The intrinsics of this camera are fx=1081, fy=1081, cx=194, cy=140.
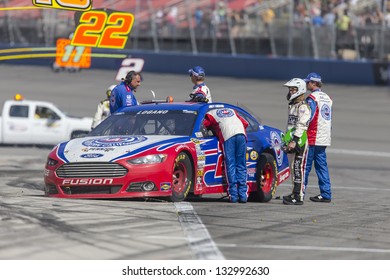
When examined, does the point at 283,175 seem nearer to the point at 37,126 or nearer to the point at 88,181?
the point at 88,181

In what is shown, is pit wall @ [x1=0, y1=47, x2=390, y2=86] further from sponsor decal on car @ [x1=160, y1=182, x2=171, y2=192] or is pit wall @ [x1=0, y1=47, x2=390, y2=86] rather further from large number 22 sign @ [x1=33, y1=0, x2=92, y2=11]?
sponsor decal on car @ [x1=160, y1=182, x2=171, y2=192]

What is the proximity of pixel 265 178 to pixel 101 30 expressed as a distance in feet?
17.0

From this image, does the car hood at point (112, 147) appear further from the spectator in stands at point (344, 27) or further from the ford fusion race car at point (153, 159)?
the spectator in stands at point (344, 27)

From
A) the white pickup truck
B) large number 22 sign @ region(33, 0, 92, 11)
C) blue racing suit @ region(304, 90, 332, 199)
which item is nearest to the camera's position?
blue racing suit @ region(304, 90, 332, 199)

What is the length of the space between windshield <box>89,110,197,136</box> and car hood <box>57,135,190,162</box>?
12.3 inches

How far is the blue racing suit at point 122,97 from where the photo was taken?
51.0ft

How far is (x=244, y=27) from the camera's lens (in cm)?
3919

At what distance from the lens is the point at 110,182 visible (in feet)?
42.5

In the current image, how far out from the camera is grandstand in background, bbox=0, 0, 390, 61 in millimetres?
36344

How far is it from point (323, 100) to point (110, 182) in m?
3.24

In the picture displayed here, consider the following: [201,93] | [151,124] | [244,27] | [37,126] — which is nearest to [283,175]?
[201,93]

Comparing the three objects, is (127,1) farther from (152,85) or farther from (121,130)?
(121,130)

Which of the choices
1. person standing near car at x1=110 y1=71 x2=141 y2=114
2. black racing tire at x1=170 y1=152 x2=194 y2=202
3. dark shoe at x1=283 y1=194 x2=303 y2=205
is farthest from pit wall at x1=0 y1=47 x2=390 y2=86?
black racing tire at x1=170 y1=152 x2=194 y2=202
